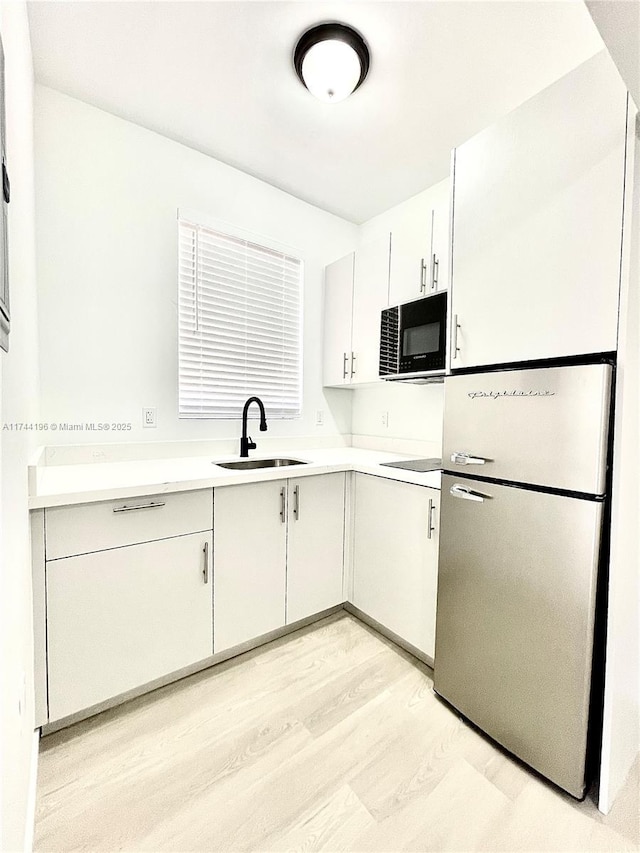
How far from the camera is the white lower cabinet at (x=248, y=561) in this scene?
1751 mm

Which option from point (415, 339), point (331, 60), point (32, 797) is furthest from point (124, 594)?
point (331, 60)

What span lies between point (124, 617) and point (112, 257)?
1714mm

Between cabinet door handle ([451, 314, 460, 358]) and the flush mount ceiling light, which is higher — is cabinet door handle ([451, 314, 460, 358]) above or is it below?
below

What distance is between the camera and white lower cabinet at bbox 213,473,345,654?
177cm

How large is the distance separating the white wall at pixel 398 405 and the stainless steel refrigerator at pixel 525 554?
3.03ft

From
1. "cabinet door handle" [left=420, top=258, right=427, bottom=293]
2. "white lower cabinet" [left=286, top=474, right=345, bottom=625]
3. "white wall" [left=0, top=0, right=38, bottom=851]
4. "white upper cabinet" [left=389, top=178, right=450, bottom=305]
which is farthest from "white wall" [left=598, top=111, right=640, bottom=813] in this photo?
"white wall" [left=0, top=0, right=38, bottom=851]

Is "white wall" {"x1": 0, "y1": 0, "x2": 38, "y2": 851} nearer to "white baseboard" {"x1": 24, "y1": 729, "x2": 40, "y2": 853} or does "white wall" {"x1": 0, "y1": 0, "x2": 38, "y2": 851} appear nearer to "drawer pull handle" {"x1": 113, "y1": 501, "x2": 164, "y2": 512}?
"white baseboard" {"x1": 24, "y1": 729, "x2": 40, "y2": 853}

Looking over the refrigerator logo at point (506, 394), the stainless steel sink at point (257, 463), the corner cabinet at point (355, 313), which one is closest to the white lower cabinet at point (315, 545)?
the stainless steel sink at point (257, 463)

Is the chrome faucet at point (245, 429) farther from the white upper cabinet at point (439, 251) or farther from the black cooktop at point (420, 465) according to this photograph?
the white upper cabinet at point (439, 251)

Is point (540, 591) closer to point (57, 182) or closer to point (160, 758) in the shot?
point (160, 758)

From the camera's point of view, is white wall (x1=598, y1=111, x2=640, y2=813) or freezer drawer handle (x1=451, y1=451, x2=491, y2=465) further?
freezer drawer handle (x1=451, y1=451, x2=491, y2=465)

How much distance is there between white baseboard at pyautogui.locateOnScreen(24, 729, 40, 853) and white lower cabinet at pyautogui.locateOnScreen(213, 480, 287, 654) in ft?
2.14

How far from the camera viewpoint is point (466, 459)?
58.2 inches

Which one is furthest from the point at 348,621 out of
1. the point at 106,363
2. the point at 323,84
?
the point at 323,84
